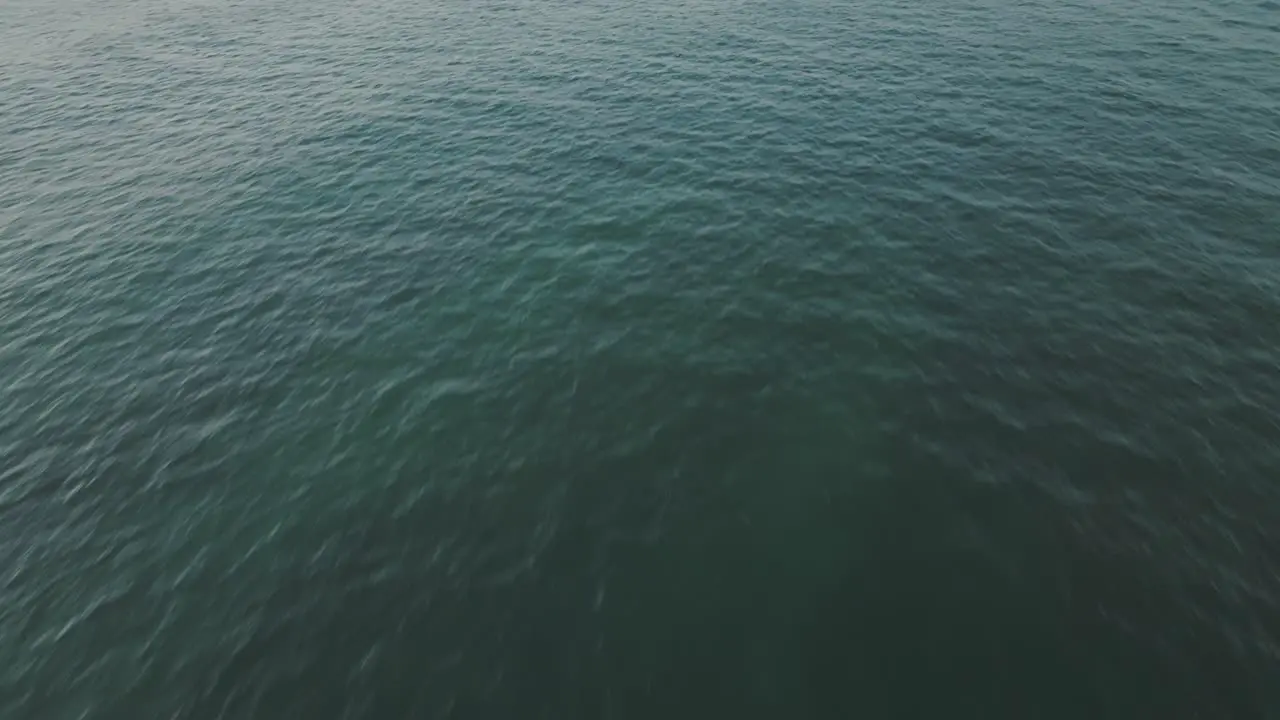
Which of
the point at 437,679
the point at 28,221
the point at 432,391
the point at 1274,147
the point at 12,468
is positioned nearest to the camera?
the point at 437,679

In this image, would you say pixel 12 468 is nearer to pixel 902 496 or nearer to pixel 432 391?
pixel 432 391

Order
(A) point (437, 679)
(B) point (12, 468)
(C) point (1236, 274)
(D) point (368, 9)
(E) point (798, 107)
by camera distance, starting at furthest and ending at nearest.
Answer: (D) point (368, 9) → (E) point (798, 107) → (C) point (1236, 274) → (B) point (12, 468) → (A) point (437, 679)

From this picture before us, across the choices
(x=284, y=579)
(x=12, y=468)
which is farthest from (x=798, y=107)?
(x=12, y=468)

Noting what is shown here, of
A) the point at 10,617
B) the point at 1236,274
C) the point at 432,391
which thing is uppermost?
the point at 1236,274

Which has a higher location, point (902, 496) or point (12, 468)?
point (902, 496)

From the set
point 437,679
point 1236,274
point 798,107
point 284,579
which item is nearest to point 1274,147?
point 1236,274

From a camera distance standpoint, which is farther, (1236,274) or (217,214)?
(217,214)
